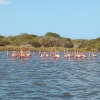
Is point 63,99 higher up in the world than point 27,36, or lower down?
lower down

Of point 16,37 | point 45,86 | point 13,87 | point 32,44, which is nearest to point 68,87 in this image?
point 45,86

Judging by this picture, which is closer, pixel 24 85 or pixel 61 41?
pixel 24 85

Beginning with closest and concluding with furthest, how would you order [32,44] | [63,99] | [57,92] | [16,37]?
[63,99]
[57,92]
[32,44]
[16,37]

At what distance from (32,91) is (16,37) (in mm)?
146525

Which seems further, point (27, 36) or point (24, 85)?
point (27, 36)

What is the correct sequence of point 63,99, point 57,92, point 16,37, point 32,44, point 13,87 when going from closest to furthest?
point 63,99
point 57,92
point 13,87
point 32,44
point 16,37

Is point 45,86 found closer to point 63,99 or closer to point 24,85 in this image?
point 24,85

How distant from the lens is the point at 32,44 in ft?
489

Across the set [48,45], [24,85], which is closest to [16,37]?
[48,45]

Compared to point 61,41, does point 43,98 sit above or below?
below

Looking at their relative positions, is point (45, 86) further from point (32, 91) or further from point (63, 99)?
point (63, 99)

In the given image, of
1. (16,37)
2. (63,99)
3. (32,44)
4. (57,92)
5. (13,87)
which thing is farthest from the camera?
(16,37)

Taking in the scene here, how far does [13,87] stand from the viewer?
1128 inches

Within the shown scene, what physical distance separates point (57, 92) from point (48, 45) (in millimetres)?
128611
